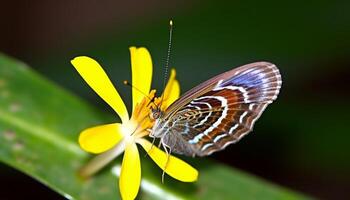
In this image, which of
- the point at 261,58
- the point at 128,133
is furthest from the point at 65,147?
the point at 261,58

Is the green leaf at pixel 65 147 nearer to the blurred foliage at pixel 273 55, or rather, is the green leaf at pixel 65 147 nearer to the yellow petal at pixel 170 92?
the yellow petal at pixel 170 92

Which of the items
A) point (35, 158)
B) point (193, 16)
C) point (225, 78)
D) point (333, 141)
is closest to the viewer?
point (225, 78)

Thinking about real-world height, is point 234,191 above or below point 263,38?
below

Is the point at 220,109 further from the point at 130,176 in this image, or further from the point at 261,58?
the point at 261,58

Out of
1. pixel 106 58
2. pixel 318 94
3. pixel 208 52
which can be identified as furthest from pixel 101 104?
pixel 318 94

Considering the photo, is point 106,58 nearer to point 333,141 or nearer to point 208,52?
point 208,52
